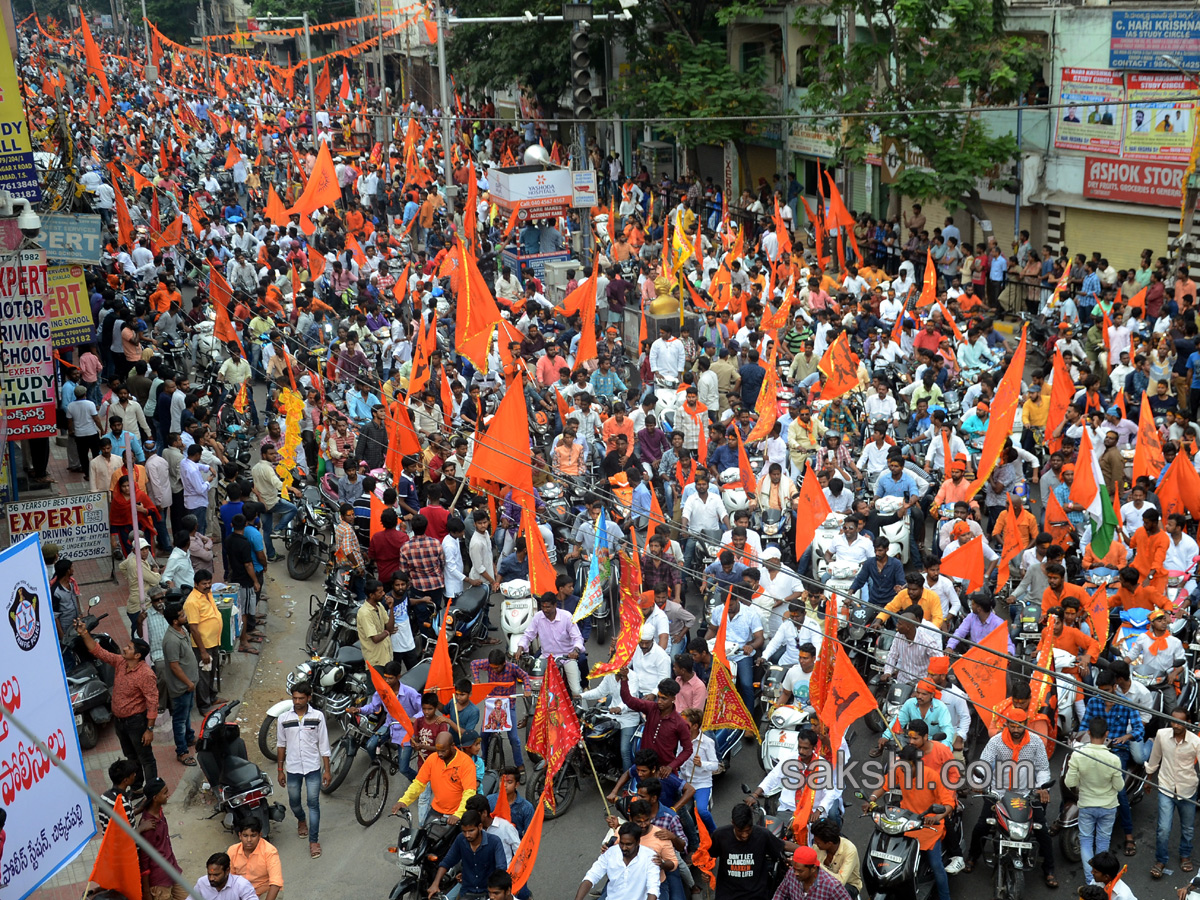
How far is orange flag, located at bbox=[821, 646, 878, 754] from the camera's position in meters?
9.06

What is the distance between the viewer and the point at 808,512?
482 inches

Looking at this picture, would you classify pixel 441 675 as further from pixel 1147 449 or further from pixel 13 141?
pixel 13 141

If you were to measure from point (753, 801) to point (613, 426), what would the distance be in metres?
6.69

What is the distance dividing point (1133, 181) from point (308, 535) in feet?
52.5

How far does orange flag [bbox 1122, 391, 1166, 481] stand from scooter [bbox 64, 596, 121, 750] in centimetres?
956

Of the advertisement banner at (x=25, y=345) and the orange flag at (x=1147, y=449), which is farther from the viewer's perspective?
the orange flag at (x=1147, y=449)

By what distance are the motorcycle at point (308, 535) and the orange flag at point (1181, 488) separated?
8.54 m

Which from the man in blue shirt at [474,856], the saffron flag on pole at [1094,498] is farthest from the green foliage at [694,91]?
the man in blue shirt at [474,856]

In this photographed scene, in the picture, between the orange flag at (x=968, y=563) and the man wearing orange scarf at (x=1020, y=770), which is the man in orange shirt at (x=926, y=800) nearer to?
the man wearing orange scarf at (x=1020, y=770)

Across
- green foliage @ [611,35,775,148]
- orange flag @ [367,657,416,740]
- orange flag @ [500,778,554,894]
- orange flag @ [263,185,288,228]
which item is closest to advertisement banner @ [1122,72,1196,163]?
green foliage @ [611,35,775,148]

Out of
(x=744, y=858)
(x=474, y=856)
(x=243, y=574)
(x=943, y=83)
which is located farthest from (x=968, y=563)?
(x=943, y=83)

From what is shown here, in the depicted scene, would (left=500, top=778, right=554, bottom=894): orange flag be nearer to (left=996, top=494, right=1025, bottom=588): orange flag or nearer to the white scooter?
the white scooter

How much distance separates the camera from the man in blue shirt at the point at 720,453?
14.5 metres

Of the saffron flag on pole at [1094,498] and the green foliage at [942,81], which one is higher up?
the green foliage at [942,81]
